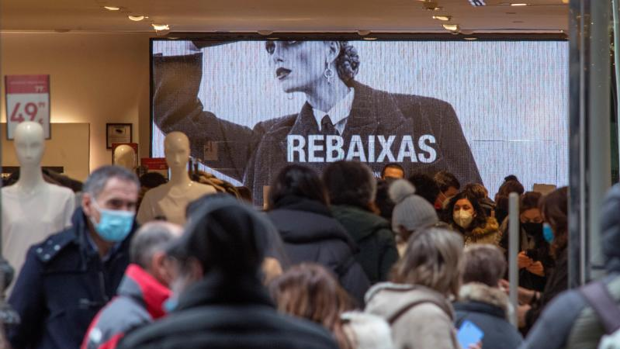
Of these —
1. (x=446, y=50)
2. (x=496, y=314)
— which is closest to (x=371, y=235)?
(x=496, y=314)

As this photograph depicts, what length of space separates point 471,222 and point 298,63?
8.33 metres

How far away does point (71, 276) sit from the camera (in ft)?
14.2

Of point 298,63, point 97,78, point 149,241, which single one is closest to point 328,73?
point 298,63

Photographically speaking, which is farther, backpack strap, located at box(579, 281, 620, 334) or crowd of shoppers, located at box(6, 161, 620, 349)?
backpack strap, located at box(579, 281, 620, 334)

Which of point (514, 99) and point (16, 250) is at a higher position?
point (514, 99)

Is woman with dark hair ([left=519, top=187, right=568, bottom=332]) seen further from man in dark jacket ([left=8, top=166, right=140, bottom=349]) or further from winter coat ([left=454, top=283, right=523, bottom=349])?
man in dark jacket ([left=8, top=166, right=140, bottom=349])

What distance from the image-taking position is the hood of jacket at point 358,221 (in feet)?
17.8

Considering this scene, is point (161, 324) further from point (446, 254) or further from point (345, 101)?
point (345, 101)

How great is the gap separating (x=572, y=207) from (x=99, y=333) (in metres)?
2.14

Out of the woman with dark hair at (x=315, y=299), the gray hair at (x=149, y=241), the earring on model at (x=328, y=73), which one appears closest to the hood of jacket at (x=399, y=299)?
the woman with dark hair at (x=315, y=299)

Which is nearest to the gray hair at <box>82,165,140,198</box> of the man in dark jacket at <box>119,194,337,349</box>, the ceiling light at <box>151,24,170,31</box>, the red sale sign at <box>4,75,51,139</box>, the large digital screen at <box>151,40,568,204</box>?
the red sale sign at <box>4,75,51,139</box>

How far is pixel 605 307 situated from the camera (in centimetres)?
318

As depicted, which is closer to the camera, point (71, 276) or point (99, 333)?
point (99, 333)

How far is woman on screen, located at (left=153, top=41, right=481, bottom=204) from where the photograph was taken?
15797 millimetres
